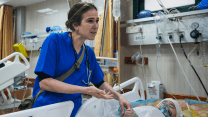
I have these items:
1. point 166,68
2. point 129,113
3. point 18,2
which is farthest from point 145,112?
point 18,2

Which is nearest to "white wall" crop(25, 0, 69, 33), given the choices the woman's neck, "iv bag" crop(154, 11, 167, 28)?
"iv bag" crop(154, 11, 167, 28)

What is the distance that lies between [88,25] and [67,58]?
265 mm

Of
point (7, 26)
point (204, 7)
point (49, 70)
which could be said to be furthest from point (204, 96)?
point (7, 26)

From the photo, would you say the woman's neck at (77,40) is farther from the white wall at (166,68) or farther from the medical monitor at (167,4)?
the medical monitor at (167,4)

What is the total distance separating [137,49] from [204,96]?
128cm

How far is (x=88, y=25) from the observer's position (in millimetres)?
1140

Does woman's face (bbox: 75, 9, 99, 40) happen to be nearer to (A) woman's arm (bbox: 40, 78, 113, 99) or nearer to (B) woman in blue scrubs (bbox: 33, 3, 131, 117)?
(B) woman in blue scrubs (bbox: 33, 3, 131, 117)

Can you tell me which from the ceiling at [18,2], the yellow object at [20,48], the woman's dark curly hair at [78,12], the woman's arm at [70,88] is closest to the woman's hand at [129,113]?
the woman's arm at [70,88]

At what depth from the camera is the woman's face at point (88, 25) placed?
3.74 ft

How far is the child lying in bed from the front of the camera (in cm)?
116

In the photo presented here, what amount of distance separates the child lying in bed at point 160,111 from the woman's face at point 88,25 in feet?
1.93

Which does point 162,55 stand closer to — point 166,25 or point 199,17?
point 166,25

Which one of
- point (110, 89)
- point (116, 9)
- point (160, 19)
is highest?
point (116, 9)

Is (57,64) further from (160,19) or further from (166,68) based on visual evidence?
(166,68)
